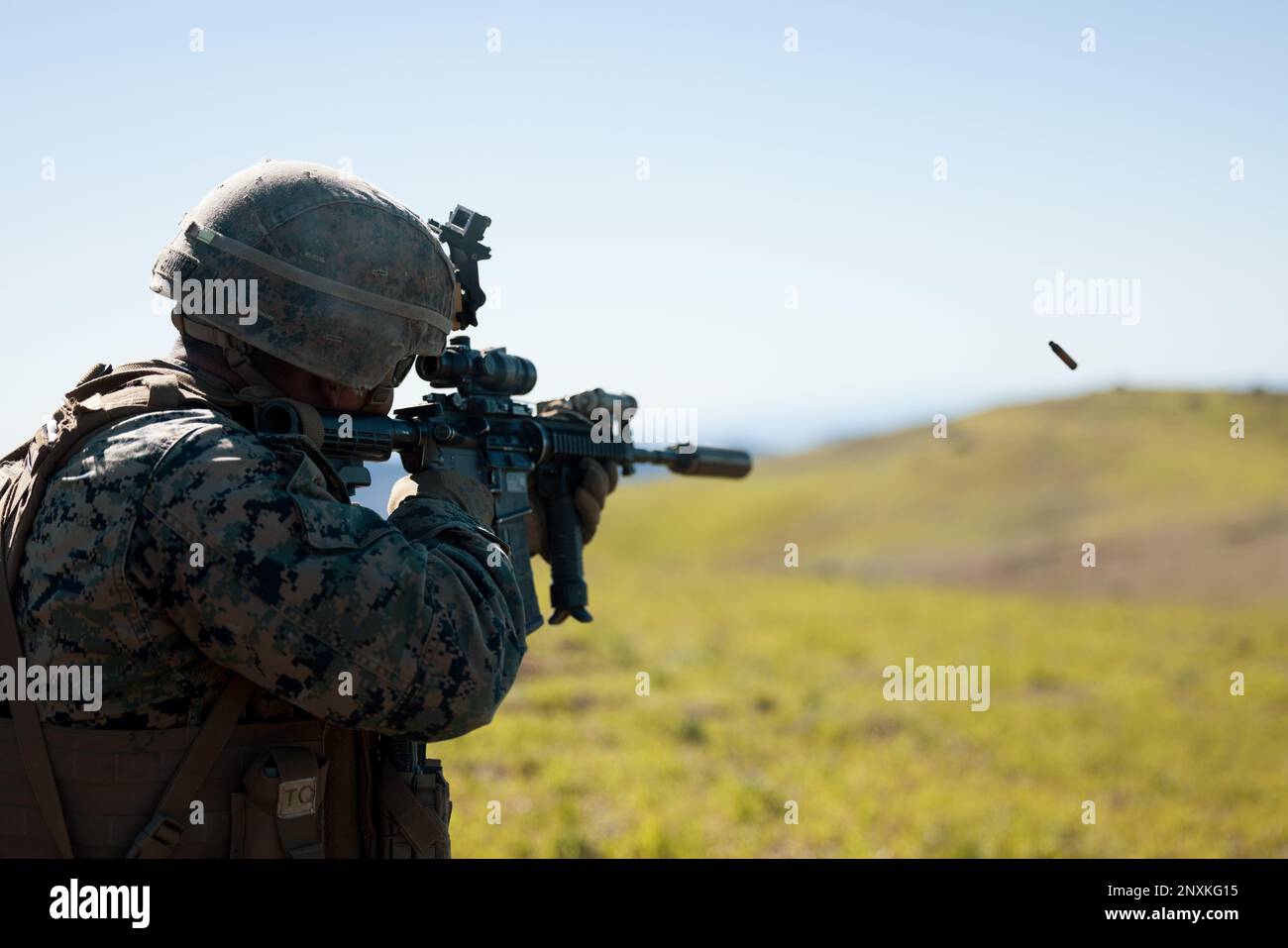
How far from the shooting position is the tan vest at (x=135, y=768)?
2.94 meters

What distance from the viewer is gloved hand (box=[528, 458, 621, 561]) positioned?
5.42 m

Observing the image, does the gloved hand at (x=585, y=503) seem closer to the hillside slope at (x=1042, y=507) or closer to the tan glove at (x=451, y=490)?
the tan glove at (x=451, y=490)

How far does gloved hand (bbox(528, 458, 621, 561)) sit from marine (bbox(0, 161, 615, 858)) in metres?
2.06

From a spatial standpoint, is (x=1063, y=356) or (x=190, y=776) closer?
(x=190, y=776)

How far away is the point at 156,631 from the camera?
2848mm

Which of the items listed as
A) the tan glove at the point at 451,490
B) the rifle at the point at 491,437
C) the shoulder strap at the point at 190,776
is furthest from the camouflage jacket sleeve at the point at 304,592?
the tan glove at the point at 451,490

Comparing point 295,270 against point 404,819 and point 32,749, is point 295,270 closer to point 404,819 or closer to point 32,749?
point 32,749

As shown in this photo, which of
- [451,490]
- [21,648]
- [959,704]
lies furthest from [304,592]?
[959,704]

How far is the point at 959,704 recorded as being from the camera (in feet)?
64.7

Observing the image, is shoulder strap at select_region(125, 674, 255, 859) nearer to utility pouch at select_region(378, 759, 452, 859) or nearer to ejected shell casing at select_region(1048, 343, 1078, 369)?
utility pouch at select_region(378, 759, 452, 859)

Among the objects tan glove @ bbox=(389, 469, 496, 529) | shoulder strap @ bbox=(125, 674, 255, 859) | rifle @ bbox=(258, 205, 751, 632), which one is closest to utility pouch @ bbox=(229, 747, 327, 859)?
shoulder strap @ bbox=(125, 674, 255, 859)

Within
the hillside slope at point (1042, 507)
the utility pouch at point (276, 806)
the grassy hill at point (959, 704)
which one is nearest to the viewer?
the utility pouch at point (276, 806)

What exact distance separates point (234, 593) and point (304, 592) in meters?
0.16

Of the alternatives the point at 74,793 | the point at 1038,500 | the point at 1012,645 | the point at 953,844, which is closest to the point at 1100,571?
the point at 1038,500
